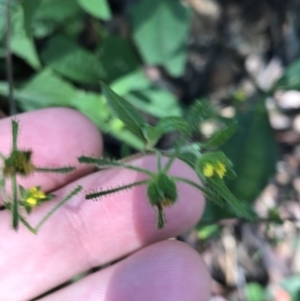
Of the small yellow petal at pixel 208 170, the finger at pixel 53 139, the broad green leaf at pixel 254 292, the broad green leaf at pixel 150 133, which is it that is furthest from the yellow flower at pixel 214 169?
the broad green leaf at pixel 254 292

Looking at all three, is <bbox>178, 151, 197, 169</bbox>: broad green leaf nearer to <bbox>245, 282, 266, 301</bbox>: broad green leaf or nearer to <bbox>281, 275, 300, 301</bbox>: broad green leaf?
<bbox>281, 275, 300, 301</bbox>: broad green leaf

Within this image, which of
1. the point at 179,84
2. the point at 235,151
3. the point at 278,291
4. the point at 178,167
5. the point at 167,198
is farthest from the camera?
the point at 179,84

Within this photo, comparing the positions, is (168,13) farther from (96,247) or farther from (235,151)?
(96,247)

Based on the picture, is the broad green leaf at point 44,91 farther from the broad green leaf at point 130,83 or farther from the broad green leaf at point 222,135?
the broad green leaf at point 222,135

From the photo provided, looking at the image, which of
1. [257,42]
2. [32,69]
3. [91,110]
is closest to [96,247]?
[91,110]

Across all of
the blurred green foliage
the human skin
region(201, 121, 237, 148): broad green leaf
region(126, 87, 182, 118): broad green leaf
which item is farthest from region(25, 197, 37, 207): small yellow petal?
region(126, 87, 182, 118): broad green leaf
